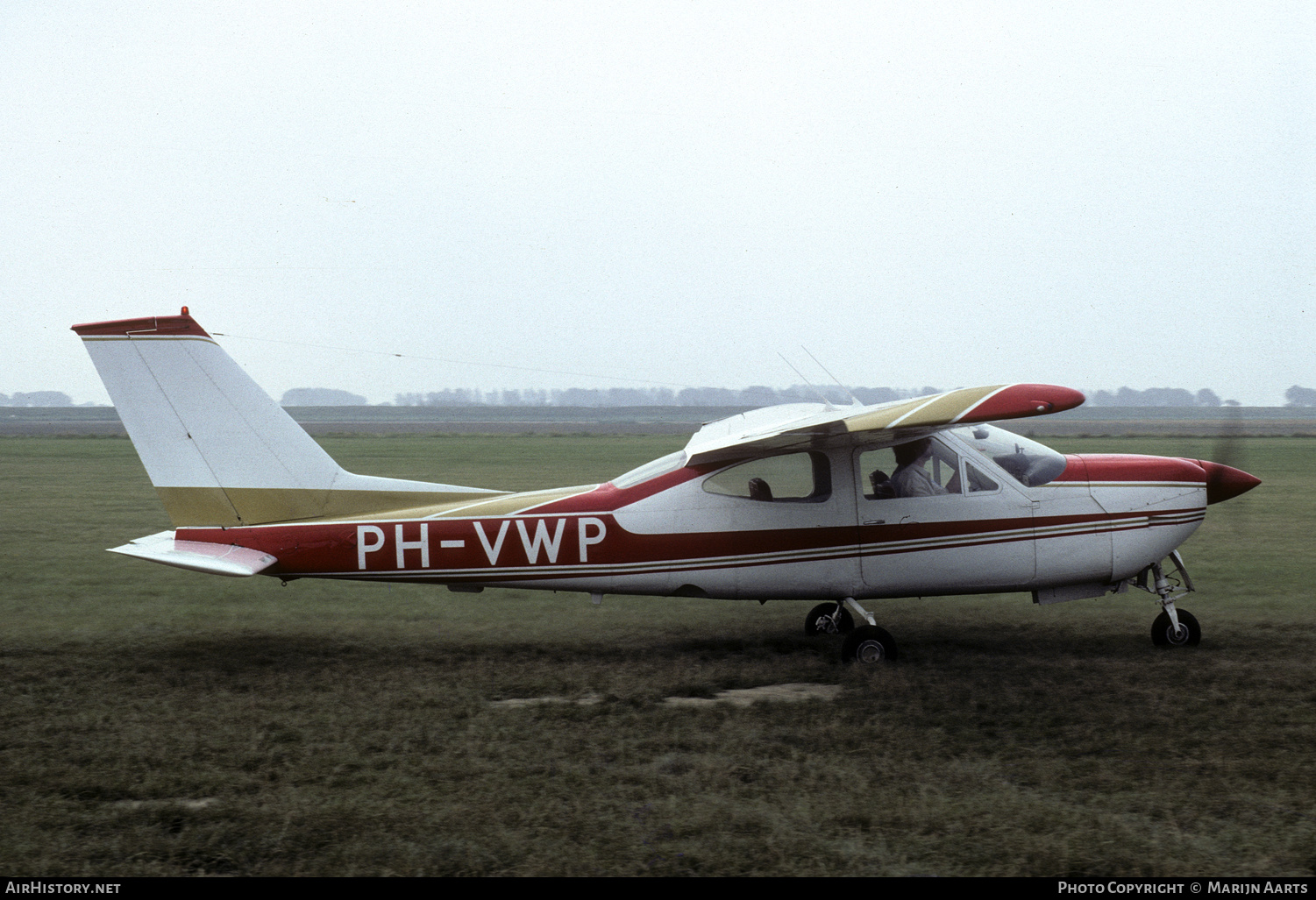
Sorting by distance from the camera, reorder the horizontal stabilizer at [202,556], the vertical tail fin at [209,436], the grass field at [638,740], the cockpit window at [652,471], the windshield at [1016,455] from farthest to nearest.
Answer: the cockpit window at [652,471]
the windshield at [1016,455]
the vertical tail fin at [209,436]
the horizontal stabilizer at [202,556]
the grass field at [638,740]

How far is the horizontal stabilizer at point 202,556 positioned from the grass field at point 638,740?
834 millimetres

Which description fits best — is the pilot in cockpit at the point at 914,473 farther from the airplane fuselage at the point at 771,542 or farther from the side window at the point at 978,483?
the side window at the point at 978,483

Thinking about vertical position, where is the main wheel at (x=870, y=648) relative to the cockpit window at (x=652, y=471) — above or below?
below

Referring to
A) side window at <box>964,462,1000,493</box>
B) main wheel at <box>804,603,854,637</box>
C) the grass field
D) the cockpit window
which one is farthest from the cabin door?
the cockpit window

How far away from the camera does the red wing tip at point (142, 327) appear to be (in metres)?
7.67

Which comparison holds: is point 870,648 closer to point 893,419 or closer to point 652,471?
point 893,419

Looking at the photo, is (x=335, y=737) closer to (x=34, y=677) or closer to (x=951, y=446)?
(x=34, y=677)

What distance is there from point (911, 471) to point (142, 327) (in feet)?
20.5

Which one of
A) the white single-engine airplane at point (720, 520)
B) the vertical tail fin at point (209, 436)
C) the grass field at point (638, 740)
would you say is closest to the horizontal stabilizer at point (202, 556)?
the white single-engine airplane at point (720, 520)

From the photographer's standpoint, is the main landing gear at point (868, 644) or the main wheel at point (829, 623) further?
the main wheel at point (829, 623)

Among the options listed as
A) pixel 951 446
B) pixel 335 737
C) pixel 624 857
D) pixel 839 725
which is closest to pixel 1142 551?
pixel 951 446

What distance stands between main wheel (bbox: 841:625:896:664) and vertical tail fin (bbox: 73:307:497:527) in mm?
3629

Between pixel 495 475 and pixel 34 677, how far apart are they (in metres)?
18.6

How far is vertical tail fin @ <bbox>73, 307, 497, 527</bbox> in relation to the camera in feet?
25.3
